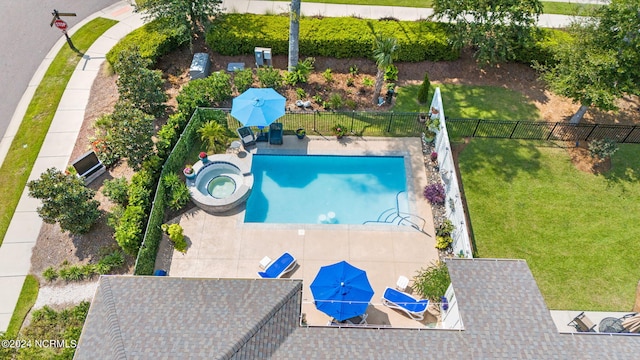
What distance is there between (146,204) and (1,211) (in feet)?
26.4

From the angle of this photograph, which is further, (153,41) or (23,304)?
(153,41)

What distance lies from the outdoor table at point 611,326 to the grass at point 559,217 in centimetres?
105

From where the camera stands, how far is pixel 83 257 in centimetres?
1848

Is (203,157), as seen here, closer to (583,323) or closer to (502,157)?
(502,157)

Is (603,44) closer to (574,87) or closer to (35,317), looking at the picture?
(574,87)

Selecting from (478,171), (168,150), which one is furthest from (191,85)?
(478,171)

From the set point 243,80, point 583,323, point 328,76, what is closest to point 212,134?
point 243,80

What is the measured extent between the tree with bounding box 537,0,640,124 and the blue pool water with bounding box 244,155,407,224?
1023 centimetres

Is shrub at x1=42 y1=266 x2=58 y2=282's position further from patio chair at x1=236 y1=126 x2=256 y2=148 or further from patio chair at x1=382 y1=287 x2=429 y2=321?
patio chair at x1=382 y1=287 x2=429 y2=321

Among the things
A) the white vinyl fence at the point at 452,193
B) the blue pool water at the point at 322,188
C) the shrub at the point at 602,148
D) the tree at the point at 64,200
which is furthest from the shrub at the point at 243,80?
the shrub at the point at 602,148

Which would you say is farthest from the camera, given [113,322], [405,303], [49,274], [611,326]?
[49,274]

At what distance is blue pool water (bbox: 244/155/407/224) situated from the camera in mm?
20922

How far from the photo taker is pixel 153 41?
1046 inches

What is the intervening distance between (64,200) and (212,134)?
8.00 metres
